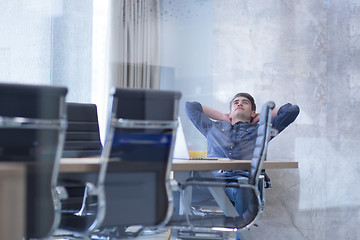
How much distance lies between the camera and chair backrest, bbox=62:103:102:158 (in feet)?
12.7

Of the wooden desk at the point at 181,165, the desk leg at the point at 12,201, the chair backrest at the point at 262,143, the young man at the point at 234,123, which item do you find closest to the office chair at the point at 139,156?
the wooden desk at the point at 181,165

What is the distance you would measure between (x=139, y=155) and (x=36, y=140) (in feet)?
1.62

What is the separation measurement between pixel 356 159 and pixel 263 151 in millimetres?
2198

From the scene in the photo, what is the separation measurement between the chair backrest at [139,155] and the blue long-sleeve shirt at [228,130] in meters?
1.63

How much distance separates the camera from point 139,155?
2.52 m

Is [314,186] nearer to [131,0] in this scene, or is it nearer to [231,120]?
[231,120]

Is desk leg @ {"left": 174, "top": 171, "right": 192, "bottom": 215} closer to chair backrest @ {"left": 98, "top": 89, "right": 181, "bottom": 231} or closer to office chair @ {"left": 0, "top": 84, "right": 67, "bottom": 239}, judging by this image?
chair backrest @ {"left": 98, "top": 89, "right": 181, "bottom": 231}

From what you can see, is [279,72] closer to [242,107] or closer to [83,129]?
[242,107]

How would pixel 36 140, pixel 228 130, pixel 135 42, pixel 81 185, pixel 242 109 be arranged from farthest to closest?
pixel 135 42 → pixel 242 109 → pixel 228 130 → pixel 81 185 → pixel 36 140

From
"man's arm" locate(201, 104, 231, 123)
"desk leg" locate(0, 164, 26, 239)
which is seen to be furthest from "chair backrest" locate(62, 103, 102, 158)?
"desk leg" locate(0, 164, 26, 239)

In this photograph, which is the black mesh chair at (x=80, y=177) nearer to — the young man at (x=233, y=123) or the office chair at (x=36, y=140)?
the office chair at (x=36, y=140)

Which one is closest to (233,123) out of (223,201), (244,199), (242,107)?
(242,107)

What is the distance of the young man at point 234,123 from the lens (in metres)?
4.32

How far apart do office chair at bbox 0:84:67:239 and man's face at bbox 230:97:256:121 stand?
257 cm
